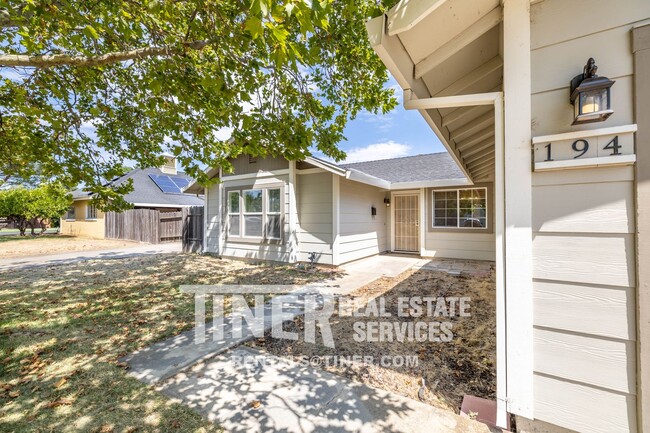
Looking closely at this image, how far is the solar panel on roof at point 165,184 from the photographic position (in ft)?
58.9

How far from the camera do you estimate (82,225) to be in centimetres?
1688

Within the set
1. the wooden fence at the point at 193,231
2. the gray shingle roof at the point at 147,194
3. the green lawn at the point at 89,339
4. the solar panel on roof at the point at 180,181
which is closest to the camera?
the green lawn at the point at 89,339

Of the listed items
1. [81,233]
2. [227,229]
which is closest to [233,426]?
[227,229]

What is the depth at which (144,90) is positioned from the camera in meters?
4.46

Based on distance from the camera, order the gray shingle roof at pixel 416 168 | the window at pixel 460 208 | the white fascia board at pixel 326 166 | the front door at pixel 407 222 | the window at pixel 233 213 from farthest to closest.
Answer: the front door at pixel 407 222 < the gray shingle roof at pixel 416 168 < the window at pixel 233 213 < the window at pixel 460 208 < the white fascia board at pixel 326 166

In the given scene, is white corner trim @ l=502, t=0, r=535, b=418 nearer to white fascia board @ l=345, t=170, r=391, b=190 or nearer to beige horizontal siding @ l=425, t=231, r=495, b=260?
white fascia board @ l=345, t=170, r=391, b=190

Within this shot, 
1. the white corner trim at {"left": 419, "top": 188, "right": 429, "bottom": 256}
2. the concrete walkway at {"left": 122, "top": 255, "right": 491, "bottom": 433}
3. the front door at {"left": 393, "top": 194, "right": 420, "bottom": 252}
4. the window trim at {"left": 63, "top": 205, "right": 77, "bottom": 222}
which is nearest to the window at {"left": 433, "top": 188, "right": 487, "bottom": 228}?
the white corner trim at {"left": 419, "top": 188, "right": 429, "bottom": 256}

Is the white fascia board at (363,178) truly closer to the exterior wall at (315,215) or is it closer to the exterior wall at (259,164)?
the exterior wall at (315,215)

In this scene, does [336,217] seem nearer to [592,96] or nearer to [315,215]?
[315,215]

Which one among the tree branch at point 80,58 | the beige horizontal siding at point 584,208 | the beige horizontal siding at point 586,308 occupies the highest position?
the tree branch at point 80,58

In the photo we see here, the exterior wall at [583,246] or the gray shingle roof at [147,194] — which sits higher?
the gray shingle roof at [147,194]

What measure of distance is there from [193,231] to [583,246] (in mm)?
11476

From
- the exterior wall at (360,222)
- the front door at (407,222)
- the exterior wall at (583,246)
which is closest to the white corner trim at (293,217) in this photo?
the exterior wall at (360,222)

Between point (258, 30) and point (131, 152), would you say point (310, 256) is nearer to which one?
point (131, 152)
